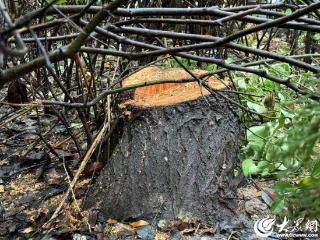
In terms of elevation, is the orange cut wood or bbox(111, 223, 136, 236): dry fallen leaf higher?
the orange cut wood

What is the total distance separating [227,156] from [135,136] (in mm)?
481

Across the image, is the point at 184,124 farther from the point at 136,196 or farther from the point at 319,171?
the point at 319,171

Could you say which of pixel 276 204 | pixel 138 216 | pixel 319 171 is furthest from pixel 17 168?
pixel 319 171

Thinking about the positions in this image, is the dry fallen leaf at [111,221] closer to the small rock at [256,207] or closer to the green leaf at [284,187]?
the small rock at [256,207]

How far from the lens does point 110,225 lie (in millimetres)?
2045

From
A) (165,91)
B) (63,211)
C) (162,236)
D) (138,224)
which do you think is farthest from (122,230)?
(165,91)

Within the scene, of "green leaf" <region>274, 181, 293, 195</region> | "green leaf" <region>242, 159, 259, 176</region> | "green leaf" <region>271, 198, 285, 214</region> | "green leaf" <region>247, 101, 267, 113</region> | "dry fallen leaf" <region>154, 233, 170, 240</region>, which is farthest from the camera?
"green leaf" <region>247, 101, 267, 113</region>

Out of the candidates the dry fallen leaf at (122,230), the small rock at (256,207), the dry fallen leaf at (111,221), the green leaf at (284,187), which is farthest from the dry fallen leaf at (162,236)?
the green leaf at (284,187)

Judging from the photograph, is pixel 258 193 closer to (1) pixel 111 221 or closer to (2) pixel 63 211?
(1) pixel 111 221

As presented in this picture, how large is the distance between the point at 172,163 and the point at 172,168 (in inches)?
1.0

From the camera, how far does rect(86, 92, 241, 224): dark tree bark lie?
6.69 ft

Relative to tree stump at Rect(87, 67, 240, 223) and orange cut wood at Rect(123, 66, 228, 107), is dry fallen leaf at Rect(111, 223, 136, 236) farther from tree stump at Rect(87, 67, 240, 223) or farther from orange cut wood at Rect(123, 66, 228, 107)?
orange cut wood at Rect(123, 66, 228, 107)

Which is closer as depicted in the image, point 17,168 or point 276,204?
point 276,204

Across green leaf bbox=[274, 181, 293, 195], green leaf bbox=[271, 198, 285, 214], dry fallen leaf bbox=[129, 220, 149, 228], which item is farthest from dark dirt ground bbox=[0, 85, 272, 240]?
green leaf bbox=[274, 181, 293, 195]
